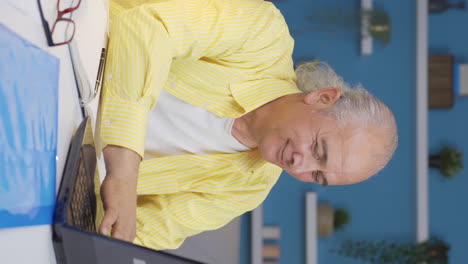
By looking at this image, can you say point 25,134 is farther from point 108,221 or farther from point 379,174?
point 379,174

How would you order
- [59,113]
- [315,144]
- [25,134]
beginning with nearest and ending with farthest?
[25,134]
[59,113]
[315,144]

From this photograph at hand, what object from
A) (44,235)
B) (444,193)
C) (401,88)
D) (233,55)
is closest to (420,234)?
(444,193)

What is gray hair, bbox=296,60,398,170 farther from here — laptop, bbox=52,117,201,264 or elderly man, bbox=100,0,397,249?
laptop, bbox=52,117,201,264

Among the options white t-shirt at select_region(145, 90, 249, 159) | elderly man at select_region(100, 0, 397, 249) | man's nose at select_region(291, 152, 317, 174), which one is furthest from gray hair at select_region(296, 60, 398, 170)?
white t-shirt at select_region(145, 90, 249, 159)

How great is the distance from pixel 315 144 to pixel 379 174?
1.99m

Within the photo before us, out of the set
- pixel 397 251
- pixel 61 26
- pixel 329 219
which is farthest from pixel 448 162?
pixel 61 26

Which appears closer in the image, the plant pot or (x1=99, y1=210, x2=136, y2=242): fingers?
(x1=99, y1=210, x2=136, y2=242): fingers

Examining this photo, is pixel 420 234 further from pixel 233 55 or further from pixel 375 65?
pixel 233 55

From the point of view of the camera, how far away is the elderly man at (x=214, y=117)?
1.08 metres

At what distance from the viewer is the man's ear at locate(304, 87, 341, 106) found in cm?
129

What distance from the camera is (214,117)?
1.39m

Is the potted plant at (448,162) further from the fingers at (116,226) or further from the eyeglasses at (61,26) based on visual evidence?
the eyeglasses at (61,26)

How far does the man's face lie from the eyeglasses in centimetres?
60

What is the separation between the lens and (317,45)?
3.20 meters
